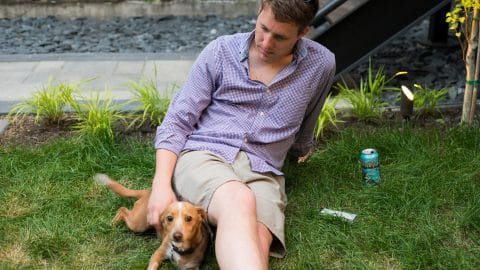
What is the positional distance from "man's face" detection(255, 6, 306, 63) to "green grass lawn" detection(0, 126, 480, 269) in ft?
3.03

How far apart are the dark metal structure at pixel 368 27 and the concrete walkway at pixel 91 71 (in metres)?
1.35

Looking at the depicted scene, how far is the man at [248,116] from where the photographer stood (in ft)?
9.39

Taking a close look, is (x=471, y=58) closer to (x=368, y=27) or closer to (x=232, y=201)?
(x=368, y=27)

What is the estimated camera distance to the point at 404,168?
391 cm

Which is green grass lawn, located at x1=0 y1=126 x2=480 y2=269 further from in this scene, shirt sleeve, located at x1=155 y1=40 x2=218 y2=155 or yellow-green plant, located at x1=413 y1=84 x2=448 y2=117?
shirt sleeve, located at x1=155 y1=40 x2=218 y2=155

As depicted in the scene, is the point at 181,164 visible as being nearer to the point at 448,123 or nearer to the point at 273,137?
the point at 273,137

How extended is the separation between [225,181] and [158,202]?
1.00 feet

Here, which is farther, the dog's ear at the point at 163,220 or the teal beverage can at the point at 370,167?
the teal beverage can at the point at 370,167

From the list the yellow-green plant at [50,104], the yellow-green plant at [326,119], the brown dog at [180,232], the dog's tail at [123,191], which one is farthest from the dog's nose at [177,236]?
the yellow-green plant at [50,104]

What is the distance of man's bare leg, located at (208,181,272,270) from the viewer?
2484mm

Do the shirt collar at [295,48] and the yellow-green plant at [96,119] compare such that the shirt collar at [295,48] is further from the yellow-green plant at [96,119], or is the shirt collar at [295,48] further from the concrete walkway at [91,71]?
the concrete walkway at [91,71]

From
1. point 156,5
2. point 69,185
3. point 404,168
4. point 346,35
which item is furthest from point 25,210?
point 156,5

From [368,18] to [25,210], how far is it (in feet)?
9.49

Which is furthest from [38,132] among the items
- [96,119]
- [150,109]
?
[150,109]
